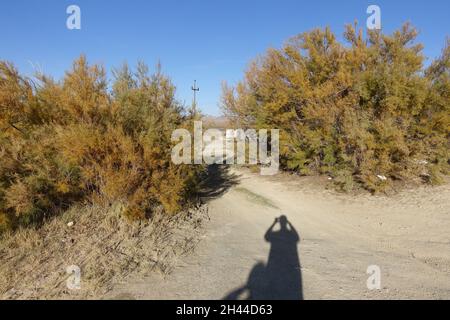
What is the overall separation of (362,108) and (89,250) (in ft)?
31.4

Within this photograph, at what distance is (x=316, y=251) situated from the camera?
5.18 meters

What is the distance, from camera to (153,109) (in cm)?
706

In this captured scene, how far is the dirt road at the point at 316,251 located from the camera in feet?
12.5

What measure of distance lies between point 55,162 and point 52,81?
2.10 m

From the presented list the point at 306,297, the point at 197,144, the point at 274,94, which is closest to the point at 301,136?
the point at 274,94

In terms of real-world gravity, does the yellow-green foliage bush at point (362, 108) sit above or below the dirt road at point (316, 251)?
above

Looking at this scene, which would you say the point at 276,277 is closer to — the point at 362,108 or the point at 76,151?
the point at 76,151

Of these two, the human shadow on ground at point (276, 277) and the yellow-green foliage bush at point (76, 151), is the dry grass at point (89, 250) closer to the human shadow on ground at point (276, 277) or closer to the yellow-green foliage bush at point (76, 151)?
the yellow-green foliage bush at point (76, 151)

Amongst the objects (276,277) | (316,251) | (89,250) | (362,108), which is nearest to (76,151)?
(89,250)

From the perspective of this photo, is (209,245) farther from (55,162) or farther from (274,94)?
(274,94)

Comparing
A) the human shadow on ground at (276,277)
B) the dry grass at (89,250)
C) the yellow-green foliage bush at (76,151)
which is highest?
the yellow-green foliage bush at (76,151)

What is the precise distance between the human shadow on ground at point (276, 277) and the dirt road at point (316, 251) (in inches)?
0.5

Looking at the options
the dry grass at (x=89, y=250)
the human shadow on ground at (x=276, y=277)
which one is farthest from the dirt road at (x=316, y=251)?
the dry grass at (x=89, y=250)
